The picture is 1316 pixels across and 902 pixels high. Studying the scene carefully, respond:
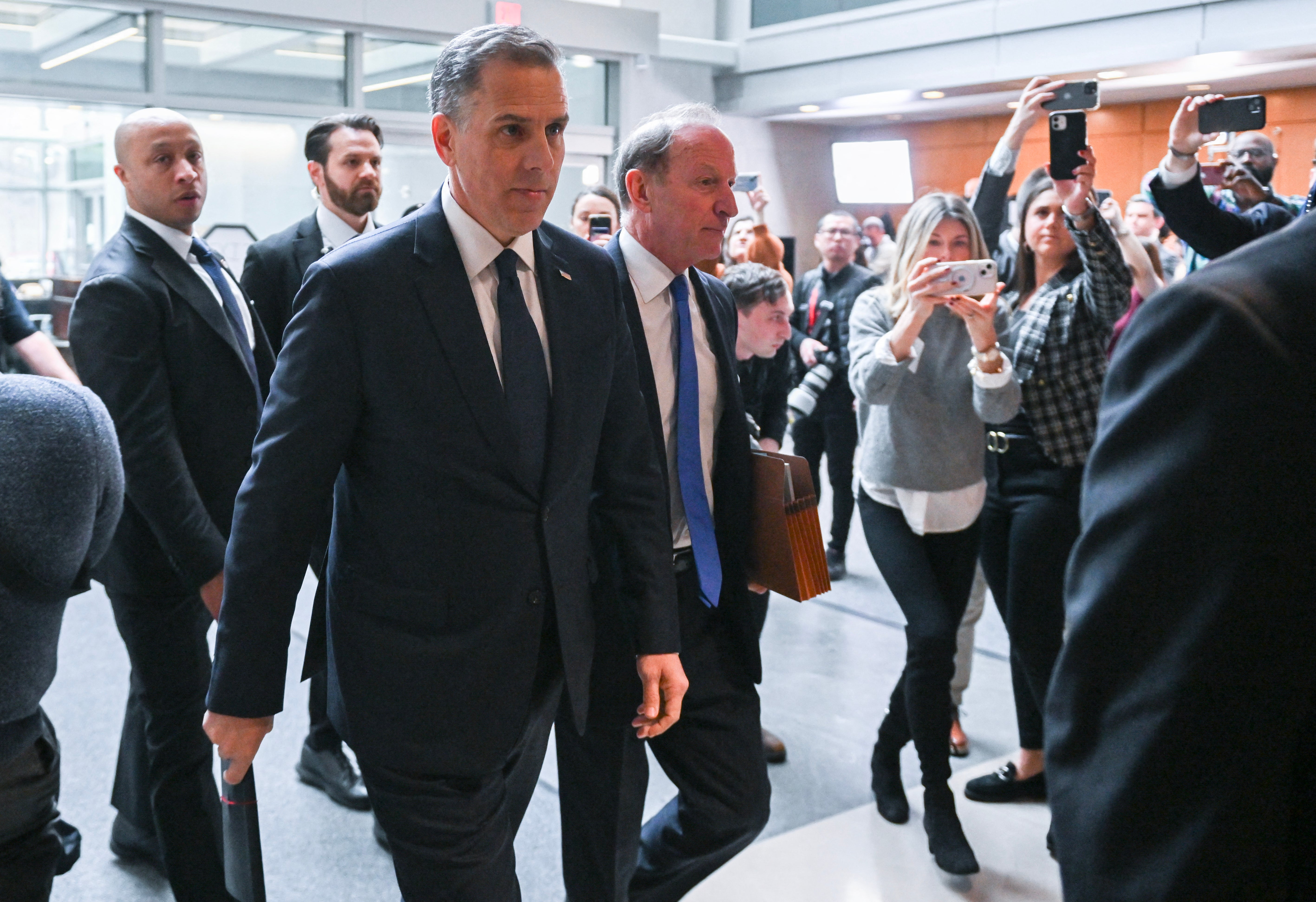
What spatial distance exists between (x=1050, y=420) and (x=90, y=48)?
26.0 feet

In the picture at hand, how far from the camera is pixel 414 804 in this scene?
1.77 metres

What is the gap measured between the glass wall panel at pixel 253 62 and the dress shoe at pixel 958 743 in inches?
304

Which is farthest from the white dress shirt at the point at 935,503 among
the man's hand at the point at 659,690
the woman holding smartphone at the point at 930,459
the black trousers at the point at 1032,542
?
the man's hand at the point at 659,690

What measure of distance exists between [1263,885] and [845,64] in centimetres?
1230

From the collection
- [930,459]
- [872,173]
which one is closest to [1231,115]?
[930,459]

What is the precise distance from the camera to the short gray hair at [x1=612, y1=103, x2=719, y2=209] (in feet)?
7.50

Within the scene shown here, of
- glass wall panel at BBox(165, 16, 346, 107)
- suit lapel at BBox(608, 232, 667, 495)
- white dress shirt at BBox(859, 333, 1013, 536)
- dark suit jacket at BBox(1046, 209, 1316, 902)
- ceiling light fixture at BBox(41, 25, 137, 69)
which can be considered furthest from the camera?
glass wall panel at BBox(165, 16, 346, 107)

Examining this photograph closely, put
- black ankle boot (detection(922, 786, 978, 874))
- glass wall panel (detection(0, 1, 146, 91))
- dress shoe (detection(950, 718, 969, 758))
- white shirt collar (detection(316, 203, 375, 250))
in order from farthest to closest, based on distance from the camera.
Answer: glass wall panel (detection(0, 1, 146, 91))
dress shoe (detection(950, 718, 969, 758))
white shirt collar (detection(316, 203, 375, 250))
black ankle boot (detection(922, 786, 978, 874))

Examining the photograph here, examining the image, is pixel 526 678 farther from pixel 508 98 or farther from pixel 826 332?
pixel 826 332

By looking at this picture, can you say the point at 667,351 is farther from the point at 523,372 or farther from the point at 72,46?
the point at 72,46

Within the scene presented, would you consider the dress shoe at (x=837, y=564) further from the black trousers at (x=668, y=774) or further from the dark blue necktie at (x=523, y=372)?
the dark blue necktie at (x=523, y=372)

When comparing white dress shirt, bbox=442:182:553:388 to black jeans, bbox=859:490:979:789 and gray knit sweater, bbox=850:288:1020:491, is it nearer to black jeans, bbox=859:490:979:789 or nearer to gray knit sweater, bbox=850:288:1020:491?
gray knit sweater, bbox=850:288:1020:491

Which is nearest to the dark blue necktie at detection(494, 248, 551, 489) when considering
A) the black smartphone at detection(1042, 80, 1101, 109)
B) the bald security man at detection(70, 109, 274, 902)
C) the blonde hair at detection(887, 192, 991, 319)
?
the bald security man at detection(70, 109, 274, 902)

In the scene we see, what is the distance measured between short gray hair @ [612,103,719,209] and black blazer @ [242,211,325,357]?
4.13 feet
